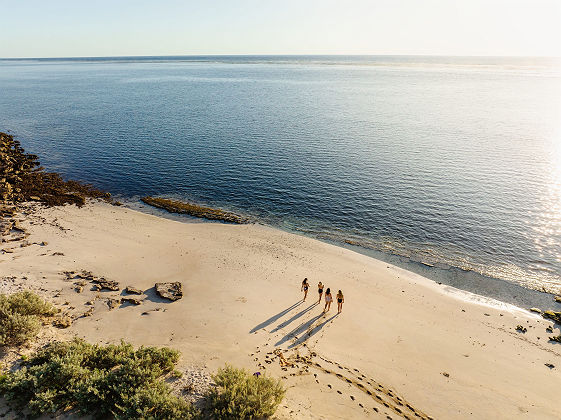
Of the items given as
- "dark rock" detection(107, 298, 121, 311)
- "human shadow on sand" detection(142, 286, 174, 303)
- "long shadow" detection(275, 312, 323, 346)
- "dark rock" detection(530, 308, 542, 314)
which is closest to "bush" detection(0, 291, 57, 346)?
"dark rock" detection(107, 298, 121, 311)

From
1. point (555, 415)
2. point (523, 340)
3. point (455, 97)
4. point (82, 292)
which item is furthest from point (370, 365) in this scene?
point (455, 97)

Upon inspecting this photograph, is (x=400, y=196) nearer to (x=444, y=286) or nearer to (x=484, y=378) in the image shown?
(x=444, y=286)

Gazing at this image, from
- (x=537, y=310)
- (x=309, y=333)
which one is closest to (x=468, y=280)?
(x=537, y=310)

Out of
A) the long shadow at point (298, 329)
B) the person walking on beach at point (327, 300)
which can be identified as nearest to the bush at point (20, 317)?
the long shadow at point (298, 329)

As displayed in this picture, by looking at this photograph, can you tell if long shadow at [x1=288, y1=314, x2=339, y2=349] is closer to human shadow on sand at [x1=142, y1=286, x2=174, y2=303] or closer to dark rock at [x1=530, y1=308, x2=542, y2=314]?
human shadow on sand at [x1=142, y1=286, x2=174, y2=303]

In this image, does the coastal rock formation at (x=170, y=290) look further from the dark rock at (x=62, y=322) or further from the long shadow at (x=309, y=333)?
the long shadow at (x=309, y=333)

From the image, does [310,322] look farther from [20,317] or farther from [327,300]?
[20,317]
